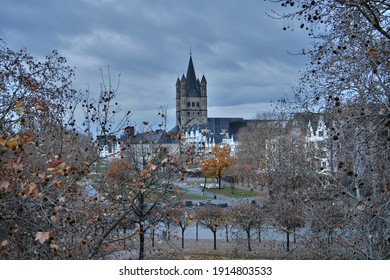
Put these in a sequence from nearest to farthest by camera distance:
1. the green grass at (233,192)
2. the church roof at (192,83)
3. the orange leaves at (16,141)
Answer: the orange leaves at (16,141) < the green grass at (233,192) < the church roof at (192,83)

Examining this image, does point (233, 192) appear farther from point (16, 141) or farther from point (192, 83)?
point (16, 141)

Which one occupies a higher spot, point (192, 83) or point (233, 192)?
point (192, 83)

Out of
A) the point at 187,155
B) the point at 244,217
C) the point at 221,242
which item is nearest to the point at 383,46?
the point at 187,155

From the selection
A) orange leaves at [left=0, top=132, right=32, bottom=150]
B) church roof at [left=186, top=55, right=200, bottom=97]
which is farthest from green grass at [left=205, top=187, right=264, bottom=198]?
orange leaves at [left=0, top=132, right=32, bottom=150]

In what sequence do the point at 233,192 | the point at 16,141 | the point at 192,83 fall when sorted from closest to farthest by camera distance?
the point at 16,141, the point at 233,192, the point at 192,83

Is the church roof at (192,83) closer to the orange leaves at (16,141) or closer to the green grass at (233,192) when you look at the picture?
the green grass at (233,192)

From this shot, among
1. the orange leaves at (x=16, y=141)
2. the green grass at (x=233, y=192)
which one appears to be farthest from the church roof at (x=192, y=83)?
the orange leaves at (x=16, y=141)

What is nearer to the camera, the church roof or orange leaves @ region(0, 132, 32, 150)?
orange leaves @ region(0, 132, 32, 150)

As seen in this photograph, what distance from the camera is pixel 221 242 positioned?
10203 millimetres

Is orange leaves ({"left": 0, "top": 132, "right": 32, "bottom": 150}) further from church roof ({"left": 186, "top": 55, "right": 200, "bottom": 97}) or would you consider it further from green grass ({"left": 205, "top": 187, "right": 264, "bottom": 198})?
church roof ({"left": 186, "top": 55, "right": 200, "bottom": 97})

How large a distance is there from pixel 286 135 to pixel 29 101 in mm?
5130

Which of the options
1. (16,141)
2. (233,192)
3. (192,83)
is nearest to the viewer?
(16,141)

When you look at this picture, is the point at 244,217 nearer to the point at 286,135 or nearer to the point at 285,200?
the point at 285,200

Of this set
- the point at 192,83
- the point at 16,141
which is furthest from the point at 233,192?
the point at 16,141
